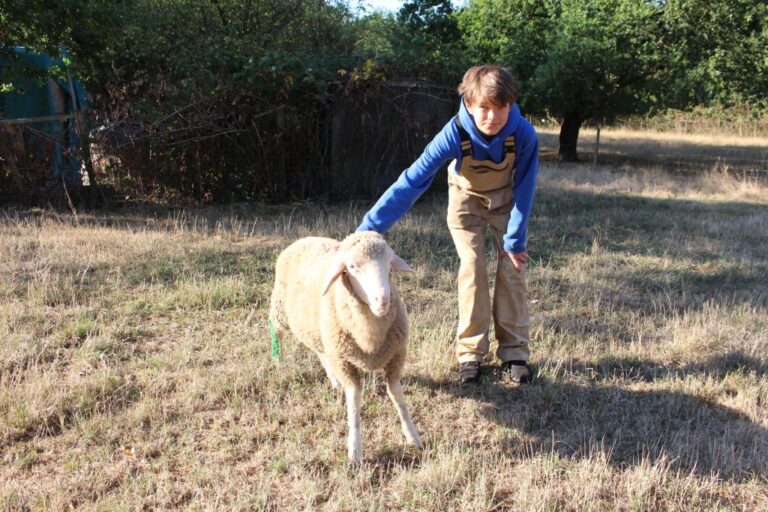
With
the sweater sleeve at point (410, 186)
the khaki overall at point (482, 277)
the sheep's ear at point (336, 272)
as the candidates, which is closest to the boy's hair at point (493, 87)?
the sweater sleeve at point (410, 186)

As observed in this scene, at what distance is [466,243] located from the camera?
373 centimetres

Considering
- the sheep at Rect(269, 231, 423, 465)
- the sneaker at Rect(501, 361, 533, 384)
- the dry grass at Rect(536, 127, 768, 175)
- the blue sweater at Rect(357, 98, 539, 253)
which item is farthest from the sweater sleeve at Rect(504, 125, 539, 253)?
the dry grass at Rect(536, 127, 768, 175)

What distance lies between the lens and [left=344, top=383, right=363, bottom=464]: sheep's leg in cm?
292

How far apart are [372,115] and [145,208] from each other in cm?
378

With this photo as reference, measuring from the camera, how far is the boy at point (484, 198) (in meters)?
3.21

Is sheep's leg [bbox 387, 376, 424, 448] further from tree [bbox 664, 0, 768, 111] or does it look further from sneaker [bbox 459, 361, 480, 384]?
tree [bbox 664, 0, 768, 111]

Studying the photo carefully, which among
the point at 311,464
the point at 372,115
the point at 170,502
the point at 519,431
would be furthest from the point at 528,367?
the point at 372,115

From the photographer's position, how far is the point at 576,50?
14031mm

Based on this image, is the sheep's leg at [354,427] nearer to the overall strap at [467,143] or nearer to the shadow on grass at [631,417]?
the shadow on grass at [631,417]

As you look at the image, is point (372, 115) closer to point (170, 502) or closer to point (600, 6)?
point (170, 502)

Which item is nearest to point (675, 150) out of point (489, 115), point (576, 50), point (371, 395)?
point (576, 50)

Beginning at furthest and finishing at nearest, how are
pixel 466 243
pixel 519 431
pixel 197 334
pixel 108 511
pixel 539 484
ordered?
pixel 197 334, pixel 466 243, pixel 519 431, pixel 539 484, pixel 108 511

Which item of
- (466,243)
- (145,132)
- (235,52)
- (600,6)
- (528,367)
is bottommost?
(528,367)

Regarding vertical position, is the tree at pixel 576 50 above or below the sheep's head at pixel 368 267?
above
